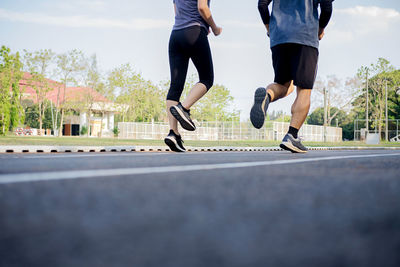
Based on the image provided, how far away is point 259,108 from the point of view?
432cm

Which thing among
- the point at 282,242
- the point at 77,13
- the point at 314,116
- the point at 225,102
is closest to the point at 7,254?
the point at 282,242

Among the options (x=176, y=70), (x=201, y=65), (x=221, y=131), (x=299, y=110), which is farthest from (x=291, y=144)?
(x=221, y=131)

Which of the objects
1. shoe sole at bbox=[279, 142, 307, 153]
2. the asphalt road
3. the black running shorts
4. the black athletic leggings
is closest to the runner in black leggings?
the black athletic leggings

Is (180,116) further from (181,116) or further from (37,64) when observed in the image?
(37,64)

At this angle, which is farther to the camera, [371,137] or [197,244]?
[371,137]

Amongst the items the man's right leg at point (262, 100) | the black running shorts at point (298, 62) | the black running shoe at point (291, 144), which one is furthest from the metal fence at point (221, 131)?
the black running shoe at point (291, 144)

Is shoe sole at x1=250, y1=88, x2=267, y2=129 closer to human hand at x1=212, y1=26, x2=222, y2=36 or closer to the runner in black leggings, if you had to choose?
the runner in black leggings

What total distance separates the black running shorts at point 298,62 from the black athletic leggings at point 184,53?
2.61 ft

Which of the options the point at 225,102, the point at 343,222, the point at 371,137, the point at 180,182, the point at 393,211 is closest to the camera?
the point at 343,222

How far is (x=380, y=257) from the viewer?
0.58 m

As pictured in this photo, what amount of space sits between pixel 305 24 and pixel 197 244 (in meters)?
4.22

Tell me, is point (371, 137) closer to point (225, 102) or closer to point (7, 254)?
point (225, 102)

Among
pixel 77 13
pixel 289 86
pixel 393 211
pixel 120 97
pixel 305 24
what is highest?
pixel 77 13

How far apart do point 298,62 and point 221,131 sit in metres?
46.7
